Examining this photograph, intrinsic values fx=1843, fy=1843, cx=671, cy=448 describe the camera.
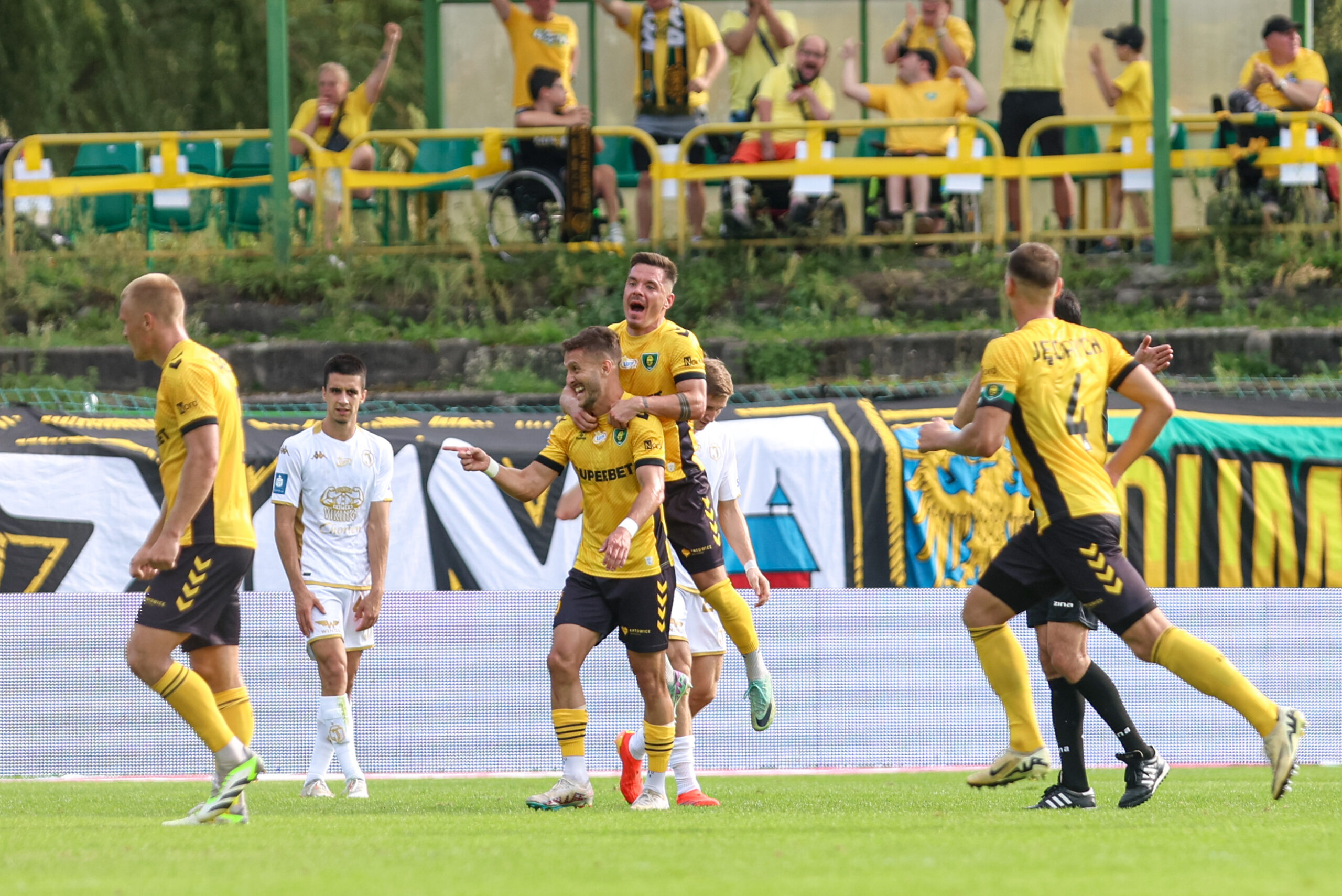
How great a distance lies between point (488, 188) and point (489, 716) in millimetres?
6700

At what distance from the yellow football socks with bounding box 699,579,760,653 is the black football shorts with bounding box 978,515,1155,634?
161 cm

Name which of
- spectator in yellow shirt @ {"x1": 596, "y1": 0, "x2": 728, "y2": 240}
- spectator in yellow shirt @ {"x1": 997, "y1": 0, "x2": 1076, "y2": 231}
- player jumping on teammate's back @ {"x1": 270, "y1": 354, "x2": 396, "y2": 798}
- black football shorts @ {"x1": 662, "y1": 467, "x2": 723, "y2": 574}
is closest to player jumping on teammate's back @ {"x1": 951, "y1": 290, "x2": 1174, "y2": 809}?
black football shorts @ {"x1": 662, "y1": 467, "x2": 723, "y2": 574}

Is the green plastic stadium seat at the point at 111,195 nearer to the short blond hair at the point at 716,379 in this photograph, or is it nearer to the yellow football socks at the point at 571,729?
the short blond hair at the point at 716,379

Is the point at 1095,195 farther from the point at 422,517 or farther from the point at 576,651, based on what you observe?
the point at 576,651

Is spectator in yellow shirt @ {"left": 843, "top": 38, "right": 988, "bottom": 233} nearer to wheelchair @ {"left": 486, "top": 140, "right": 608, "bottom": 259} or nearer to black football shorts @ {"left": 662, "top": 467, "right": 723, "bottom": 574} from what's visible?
wheelchair @ {"left": 486, "top": 140, "right": 608, "bottom": 259}

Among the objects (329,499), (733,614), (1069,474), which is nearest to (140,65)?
(329,499)

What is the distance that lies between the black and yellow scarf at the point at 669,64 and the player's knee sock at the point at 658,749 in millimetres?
9539

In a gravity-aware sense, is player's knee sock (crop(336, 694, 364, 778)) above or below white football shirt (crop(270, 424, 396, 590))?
below

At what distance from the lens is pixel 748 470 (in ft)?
38.3

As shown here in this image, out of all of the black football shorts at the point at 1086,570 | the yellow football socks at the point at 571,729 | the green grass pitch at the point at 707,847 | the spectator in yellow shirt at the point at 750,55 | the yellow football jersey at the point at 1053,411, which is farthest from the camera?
the spectator in yellow shirt at the point at 750,55

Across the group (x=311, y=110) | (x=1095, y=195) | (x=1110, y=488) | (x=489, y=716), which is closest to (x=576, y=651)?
(x=1110, y=488)

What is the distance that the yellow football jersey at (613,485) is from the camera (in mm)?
7688

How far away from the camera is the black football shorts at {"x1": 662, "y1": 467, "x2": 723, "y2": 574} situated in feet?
28.3

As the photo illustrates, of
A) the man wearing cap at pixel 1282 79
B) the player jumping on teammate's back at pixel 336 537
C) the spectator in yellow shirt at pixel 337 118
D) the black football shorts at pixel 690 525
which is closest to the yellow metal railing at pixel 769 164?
the spectator in yellow shirt at pixel 337 118
